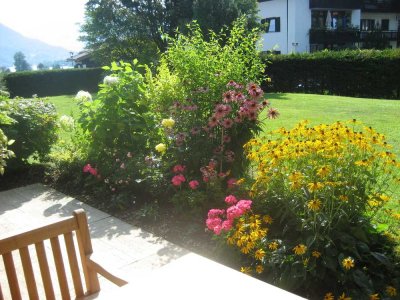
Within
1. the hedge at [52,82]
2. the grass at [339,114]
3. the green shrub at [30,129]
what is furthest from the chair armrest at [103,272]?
the hedge at [52,82]

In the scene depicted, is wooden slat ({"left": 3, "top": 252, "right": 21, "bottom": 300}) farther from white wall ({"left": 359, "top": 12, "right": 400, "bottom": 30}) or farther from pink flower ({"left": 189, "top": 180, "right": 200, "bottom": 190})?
white wall ({"left": 359, "top": 12, "right": 400, "bottom": 30})

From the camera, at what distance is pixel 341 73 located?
707 inches

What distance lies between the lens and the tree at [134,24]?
81.9ft

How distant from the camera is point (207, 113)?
16.5ft

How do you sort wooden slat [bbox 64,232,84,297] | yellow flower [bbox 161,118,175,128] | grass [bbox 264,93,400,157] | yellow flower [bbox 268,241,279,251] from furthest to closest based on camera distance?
1. grass [bbox 264,93,400,157]
2. yellow flower [bbox 161,118,175,128]
3. yellow flower [bbox 268,241,279,251]
4. wooden slat [bbox 64,232,84,297]

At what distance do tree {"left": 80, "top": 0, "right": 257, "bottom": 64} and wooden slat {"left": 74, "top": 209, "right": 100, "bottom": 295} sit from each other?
2250cm

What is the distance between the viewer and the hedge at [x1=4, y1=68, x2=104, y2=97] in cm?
2523

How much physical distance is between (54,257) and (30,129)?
187 inches

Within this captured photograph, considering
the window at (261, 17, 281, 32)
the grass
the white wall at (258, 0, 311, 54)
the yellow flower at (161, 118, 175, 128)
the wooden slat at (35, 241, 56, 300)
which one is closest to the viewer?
the wooden slat at (35, 241, 56, 300)

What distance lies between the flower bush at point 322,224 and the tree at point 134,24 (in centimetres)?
2146

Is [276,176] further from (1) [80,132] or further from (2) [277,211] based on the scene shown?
(1) [80,132]

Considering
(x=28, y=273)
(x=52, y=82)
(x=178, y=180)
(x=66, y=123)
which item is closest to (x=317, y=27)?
(x=52, y=82)

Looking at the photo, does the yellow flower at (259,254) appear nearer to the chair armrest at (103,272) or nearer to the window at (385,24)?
the chair armrest at (103,272)

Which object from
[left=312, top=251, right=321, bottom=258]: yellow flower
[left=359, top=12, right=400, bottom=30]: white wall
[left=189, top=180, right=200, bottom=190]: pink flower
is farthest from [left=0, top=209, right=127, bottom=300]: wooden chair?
[left=359, top=12, right=400, bottom=30]: white wall
